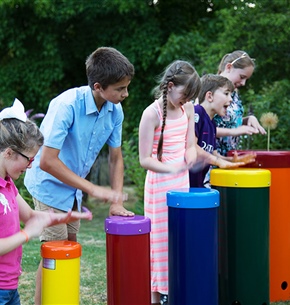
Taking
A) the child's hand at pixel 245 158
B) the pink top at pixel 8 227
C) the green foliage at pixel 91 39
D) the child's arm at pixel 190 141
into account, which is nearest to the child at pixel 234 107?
the child's hand at pixel 245 158

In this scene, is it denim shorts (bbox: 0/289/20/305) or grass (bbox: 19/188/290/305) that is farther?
grass (bbox: 19/188/290/305)

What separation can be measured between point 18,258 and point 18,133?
0.55 metres

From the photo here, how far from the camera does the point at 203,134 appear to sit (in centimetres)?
436

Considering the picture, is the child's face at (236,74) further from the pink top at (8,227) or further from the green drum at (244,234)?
the pink top at (8,227)

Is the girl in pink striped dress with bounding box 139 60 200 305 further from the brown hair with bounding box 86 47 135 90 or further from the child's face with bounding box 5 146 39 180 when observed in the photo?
the child's face with bounding box 5 146 39 180

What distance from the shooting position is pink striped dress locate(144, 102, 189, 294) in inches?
156

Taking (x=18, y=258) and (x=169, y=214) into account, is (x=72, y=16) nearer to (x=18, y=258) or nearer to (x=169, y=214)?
(x=169, y=214)

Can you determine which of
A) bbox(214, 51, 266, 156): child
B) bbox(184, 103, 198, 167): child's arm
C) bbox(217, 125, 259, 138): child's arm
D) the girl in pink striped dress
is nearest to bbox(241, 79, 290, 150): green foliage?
bbox(214, 51, 266, 156): child

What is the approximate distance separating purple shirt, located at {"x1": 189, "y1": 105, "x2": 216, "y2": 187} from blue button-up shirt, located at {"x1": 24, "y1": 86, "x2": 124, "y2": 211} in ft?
2.72

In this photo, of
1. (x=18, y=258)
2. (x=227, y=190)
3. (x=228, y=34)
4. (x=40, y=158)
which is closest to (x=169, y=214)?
(x=227, y=190)

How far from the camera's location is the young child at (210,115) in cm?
436

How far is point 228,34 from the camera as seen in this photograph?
28.7 ft

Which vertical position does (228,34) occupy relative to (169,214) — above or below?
above

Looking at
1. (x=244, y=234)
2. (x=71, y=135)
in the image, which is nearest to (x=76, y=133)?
(x=71, y=135)
